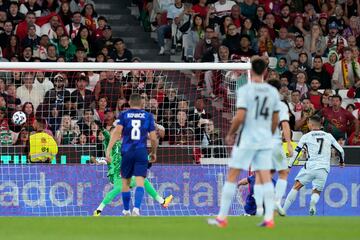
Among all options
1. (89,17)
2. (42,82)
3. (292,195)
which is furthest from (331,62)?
(42,82)

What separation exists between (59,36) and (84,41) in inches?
26.0

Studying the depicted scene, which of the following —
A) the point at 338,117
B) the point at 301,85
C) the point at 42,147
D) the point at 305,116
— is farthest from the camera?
the point at 301,85

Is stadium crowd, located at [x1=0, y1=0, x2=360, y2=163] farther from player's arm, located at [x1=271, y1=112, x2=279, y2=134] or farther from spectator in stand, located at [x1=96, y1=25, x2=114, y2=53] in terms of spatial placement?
player's arm, located at [x1=271, y1=112, x2=279, y2=134]

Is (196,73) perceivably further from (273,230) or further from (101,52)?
(273,230)

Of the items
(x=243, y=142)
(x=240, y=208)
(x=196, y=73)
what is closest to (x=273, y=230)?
(x=243, y=142)

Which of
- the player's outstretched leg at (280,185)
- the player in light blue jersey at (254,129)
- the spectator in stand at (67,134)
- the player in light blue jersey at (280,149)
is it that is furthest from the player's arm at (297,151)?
the player in light blue jersey at (254,129)

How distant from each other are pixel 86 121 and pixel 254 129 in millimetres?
9355

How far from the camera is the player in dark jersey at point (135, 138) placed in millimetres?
20094

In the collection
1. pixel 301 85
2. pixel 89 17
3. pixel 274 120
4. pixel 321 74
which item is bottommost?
pixel 274 120

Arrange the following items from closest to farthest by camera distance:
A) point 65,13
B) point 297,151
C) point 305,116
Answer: point 297,151 < point 305,116 < point 65,13

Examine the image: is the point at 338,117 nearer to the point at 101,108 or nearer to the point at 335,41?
the point at 335,41

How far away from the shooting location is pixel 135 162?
20.3 meters

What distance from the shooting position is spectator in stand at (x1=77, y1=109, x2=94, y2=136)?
2427 centimetres

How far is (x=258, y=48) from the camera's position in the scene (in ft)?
97.9
